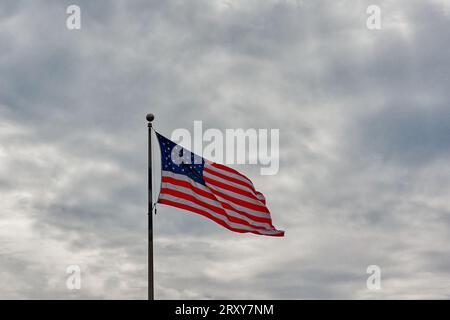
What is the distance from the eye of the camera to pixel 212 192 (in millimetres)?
34781

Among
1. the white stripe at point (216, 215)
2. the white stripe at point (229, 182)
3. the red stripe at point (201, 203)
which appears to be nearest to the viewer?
the white stripe at point (216, 215)

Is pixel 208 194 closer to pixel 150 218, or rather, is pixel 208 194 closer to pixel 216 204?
pixel 216 204

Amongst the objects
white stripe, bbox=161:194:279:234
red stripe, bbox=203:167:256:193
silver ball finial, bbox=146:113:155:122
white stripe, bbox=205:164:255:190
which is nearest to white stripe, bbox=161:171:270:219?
white stripe, bbox=161:194:279:234

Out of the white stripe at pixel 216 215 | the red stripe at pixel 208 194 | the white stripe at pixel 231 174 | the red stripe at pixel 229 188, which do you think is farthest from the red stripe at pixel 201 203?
the white stripe at pixel 231 174

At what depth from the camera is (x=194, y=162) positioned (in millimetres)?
34312

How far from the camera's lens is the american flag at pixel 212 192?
111ft

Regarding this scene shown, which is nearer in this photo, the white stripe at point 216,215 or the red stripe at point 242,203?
the white stripe at point 216,215

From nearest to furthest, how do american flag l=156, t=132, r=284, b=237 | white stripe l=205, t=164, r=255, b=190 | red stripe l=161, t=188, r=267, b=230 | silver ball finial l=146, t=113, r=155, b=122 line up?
1. red stripe l=161, t=188, r=267, b=230
2. american flag l=156, t=132, r=284, b=237
3. silver ball finial l=146, t=113, r=155, b=122
4. white stripe l=205, t=164, r=255, b=190

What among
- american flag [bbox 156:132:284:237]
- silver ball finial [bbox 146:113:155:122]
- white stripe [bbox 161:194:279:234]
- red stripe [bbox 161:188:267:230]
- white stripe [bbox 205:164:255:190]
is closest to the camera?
white stripe [bbox 161:194:279:234]

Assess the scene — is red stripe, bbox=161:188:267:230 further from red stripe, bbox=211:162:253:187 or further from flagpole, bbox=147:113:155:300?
red stripe, bbox=211:162:253:187

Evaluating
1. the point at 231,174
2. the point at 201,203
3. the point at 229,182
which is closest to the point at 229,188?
the point at 229,182

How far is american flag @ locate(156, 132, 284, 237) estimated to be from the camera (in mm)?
33688

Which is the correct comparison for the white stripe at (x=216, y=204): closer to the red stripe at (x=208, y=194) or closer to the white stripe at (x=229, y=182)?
the red stripe at (x=208, y=194)
